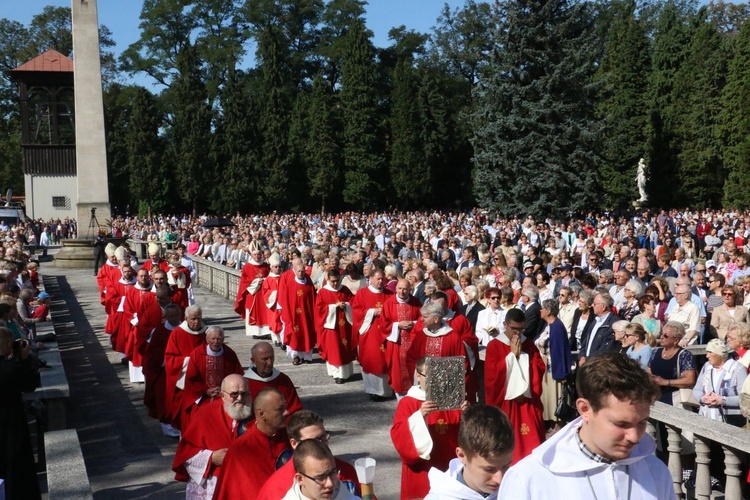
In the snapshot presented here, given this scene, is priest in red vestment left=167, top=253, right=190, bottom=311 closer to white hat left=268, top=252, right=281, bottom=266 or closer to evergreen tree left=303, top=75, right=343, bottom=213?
white hat left=268, top=252, right=281, bottom=266

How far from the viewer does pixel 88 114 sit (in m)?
30.3

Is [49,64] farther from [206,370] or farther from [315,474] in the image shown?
[315,474]

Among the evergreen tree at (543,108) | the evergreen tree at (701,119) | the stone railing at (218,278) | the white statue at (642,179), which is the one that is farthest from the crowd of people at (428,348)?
the white statue at (642,179)

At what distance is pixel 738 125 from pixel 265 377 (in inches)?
1580

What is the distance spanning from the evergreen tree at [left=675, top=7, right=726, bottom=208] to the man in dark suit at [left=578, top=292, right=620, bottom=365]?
3831cm

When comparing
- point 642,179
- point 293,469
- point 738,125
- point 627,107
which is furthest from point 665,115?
point 293,469

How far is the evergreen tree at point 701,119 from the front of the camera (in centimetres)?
4491

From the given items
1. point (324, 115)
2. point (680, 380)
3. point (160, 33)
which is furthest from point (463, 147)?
point (680, 380)

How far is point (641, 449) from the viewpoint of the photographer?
2764 millimetres

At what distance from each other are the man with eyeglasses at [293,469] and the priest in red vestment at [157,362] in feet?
17.7

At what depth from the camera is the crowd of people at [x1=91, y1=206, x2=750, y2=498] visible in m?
5.08

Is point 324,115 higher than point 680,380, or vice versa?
point 324,115

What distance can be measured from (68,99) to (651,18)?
44.0 meters

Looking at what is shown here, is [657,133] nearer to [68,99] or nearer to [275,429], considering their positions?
[68,99]
